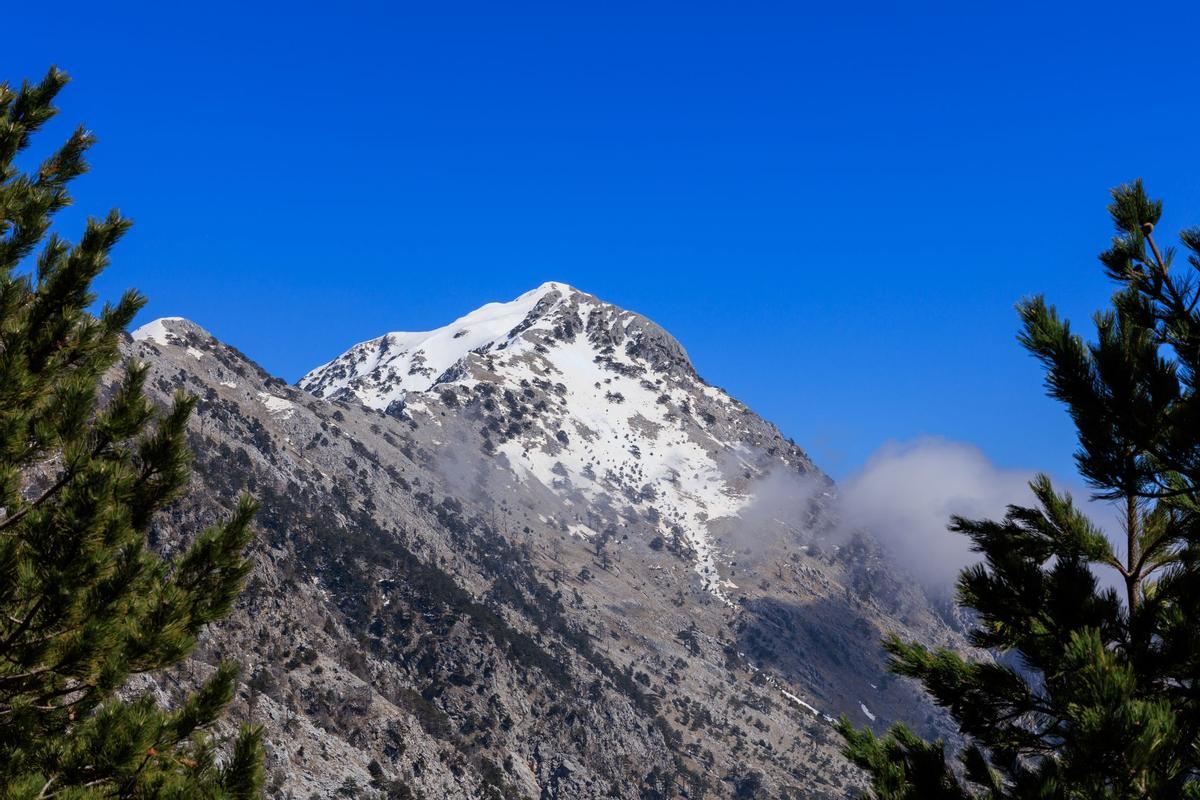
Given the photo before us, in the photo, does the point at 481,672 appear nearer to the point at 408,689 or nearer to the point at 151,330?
the point at 408,689

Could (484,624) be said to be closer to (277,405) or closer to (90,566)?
(277,405)

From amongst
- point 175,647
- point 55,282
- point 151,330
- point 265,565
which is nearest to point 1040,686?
point 175,647

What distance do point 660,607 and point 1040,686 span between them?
525ft

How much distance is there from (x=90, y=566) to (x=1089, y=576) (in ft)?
34.2

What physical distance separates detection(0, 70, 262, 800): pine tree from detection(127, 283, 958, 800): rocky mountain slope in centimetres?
4412

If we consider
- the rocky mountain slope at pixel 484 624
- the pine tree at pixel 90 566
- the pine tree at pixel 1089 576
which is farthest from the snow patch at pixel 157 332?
the pine tree at pixel 1089 576

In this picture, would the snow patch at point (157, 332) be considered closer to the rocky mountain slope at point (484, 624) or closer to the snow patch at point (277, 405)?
the rocky mountain slope at point (484, 624)

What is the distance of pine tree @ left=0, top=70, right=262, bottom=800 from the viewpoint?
10.2 metres

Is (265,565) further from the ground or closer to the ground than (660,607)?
closer to the ground

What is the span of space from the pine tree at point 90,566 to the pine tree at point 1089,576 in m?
7.91

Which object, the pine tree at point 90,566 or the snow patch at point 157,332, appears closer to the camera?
the pine tree at point 90,566

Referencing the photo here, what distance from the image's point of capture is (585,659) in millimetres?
131125

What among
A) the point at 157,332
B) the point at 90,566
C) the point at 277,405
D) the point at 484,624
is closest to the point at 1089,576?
the point at 90,566

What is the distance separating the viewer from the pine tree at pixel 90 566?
10156mm
